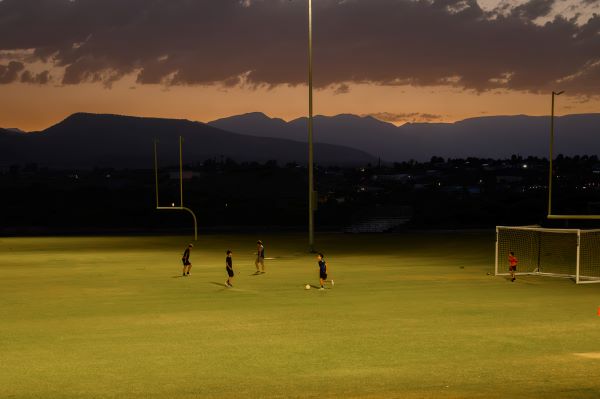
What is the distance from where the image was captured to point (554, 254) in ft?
142

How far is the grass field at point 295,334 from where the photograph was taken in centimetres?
1265

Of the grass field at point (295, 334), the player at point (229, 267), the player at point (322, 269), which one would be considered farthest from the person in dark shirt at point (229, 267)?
the player at point (322, 269)

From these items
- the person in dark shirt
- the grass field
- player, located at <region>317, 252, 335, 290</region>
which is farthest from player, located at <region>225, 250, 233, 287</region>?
player, located at <region>317, 252, 335, 290</region>

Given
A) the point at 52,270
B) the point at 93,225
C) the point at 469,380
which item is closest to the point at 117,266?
the point at 52,270

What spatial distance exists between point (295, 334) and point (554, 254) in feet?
99.2

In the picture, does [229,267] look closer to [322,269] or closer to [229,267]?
[229,267]

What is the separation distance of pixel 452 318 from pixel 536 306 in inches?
152

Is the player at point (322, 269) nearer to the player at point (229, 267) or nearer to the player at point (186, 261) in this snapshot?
the player at point (229, 267)

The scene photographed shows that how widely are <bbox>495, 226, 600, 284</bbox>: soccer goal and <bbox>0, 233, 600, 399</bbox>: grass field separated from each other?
193 cm

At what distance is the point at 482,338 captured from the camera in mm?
16812

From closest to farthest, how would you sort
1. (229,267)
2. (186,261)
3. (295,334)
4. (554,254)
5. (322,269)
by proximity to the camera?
(295,334), (322,269), (229,267), (186,261), (554,254)

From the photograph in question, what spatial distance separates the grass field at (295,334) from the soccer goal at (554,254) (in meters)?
1.93

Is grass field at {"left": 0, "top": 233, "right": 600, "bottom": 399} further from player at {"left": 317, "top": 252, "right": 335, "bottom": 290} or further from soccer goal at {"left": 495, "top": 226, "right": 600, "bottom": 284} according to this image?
soccer goal at {"left": 495, "top": 226, "right": 600, "bottom": 284}

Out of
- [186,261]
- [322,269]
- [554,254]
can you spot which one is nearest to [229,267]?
[322,269]
